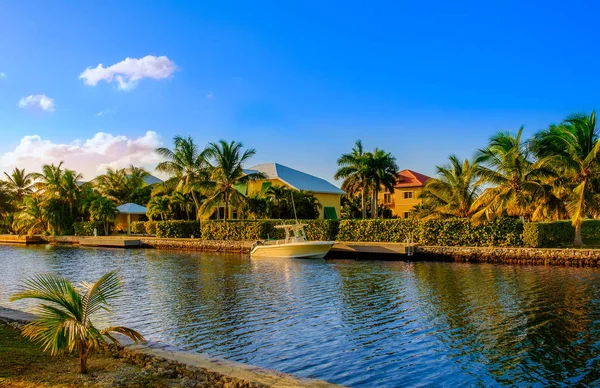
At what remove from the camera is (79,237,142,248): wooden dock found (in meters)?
44.6

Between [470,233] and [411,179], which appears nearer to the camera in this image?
[470,233]

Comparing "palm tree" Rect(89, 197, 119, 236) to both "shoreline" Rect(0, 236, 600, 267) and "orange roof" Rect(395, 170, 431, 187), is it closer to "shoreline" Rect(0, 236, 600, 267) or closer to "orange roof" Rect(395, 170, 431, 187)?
"shoreline" Rect(0, 236, 600, 267)

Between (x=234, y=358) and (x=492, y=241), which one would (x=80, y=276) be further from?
(x=492, y=241)

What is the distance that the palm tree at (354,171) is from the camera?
158 feet

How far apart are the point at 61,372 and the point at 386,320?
882cm

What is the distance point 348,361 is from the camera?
32.6ft

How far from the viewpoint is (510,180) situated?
2872cm

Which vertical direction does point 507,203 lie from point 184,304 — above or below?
above

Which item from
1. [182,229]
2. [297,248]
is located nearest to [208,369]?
[297,248]

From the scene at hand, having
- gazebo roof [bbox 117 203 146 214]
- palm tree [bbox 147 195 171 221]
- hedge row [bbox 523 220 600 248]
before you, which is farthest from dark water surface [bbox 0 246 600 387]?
gazebo roof [bbox 117 203 146 214]

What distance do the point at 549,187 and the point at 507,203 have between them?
8.71ft

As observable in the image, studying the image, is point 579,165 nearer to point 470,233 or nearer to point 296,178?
point 470,233

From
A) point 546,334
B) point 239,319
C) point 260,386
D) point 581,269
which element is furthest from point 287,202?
point 260,386

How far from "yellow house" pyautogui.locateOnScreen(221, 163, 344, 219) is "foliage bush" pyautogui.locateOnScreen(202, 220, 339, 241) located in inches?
226
